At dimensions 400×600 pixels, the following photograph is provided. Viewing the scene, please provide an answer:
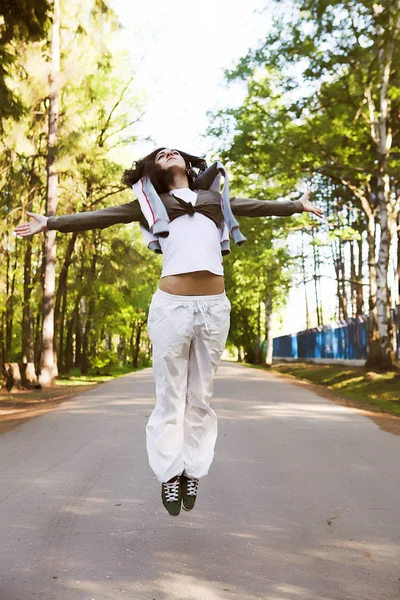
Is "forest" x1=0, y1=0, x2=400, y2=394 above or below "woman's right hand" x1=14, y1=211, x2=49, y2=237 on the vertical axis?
above

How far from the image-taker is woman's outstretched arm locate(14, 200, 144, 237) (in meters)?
4.65

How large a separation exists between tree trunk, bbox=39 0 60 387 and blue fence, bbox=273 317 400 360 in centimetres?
1247

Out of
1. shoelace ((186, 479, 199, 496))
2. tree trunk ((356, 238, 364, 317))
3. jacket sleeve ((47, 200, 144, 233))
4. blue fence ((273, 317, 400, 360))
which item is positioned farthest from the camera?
tree trunk ((356, 238, 364, 317))

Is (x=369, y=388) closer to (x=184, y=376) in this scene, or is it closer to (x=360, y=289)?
(x=184, y=376)

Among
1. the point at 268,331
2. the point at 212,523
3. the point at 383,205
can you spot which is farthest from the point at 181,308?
the point at 268,331

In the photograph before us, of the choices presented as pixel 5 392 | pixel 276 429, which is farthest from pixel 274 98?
pixel 276 429

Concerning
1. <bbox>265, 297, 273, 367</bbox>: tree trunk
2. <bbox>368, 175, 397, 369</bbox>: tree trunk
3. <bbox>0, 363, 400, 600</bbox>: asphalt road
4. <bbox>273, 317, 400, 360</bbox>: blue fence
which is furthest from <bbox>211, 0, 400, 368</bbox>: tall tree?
<bbox>265, 297, 273, 367</bbox>: tree trunk

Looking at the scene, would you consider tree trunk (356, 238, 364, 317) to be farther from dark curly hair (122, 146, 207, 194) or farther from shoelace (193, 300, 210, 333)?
shoelace (193, 300, 210, 333)

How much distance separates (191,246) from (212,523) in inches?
75.3

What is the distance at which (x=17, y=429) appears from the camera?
11.3 m

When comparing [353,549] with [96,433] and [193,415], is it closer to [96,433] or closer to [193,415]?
[193,415]

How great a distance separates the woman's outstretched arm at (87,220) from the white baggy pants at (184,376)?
1.74 feet

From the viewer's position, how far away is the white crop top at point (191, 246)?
14.7ft

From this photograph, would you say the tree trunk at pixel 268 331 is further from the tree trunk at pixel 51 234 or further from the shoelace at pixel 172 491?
the shoelace at pixel 172 491
